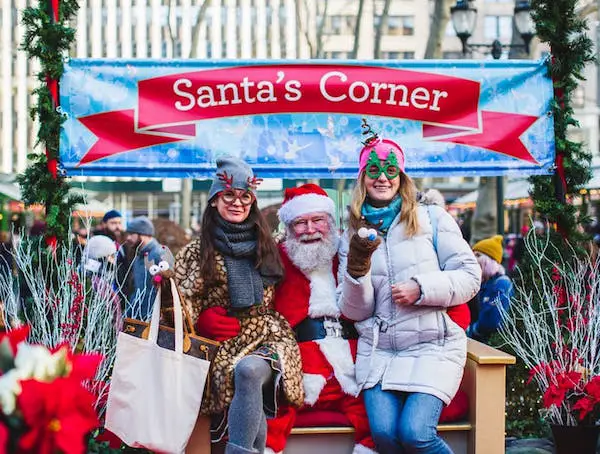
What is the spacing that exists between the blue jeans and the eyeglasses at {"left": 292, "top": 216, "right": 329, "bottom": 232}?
1040mm

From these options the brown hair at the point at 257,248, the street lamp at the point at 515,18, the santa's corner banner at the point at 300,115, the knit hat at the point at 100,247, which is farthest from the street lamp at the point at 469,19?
the brown hair at the point at 257,248

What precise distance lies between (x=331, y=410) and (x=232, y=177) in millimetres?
1449

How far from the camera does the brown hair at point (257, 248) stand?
452 cm

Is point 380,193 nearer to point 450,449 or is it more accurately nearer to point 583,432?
point 450,449

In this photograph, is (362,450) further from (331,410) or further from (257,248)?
(257,248)

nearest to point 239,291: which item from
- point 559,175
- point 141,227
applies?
point 559,175

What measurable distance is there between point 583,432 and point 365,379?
4.60 ft

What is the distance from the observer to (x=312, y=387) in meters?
4.57

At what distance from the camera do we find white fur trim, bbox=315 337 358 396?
15.1 ft

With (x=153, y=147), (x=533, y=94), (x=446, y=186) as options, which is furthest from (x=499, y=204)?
(x=446, y=186)

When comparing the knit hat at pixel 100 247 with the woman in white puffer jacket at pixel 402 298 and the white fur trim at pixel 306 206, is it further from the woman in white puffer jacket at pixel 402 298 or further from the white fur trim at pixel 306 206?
the woman in white puffer jacket at pixel 402 298

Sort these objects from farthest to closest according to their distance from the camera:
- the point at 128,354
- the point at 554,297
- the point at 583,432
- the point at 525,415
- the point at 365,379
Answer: the point at 525,415, the point at 554,297, the point at 583,432, the point at 365,379, the point at 128,354

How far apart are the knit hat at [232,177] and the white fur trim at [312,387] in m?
1.12

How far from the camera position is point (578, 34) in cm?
597
